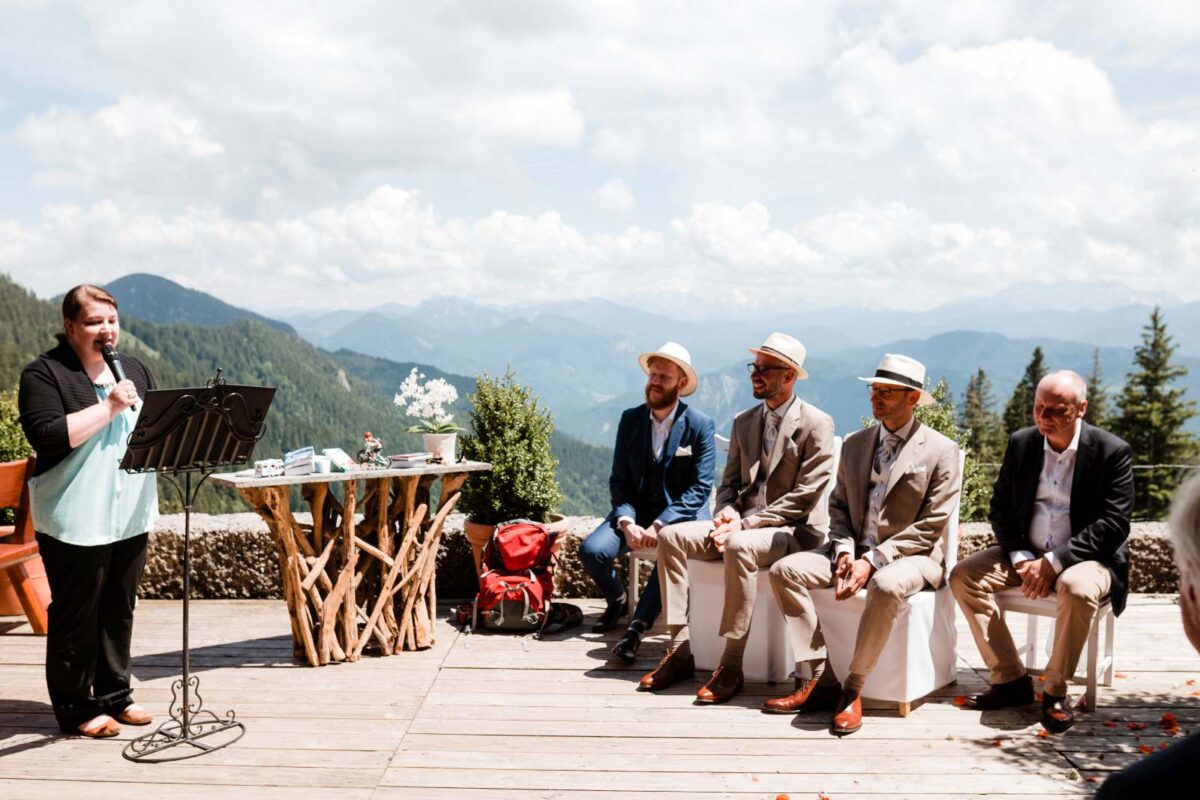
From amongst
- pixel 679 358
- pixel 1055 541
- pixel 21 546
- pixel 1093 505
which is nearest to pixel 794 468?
pixel 679 358

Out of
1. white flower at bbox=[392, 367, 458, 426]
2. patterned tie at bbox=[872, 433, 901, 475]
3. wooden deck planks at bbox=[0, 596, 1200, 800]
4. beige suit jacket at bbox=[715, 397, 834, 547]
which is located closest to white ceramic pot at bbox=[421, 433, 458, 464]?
white flower at bbox=[392, 367, 458, 426]

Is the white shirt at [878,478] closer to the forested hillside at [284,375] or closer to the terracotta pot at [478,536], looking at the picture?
the terracotta pot at [478,536]

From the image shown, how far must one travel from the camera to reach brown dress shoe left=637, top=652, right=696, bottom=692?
470 centimetres

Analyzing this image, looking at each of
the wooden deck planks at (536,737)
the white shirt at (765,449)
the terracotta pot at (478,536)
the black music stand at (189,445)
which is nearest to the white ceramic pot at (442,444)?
the terracotta pot at (478,536)

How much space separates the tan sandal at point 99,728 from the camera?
4000mm

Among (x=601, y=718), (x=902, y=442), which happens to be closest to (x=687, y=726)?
(x=601, y=718)

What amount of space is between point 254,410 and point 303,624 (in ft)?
4.76

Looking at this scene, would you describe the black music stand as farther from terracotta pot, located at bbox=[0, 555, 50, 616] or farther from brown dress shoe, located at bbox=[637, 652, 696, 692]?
terracotta pot, located at bbox=[0, 555, 50, 616]

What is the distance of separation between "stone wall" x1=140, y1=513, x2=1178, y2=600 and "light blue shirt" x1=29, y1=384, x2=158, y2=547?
2.54 m

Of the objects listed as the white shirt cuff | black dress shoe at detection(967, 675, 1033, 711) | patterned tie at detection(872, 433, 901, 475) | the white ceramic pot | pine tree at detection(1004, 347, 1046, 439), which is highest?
pine tree at detection(1004, 347, 1046, 439)

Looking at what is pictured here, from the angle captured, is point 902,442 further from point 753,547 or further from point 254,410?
point 254,410

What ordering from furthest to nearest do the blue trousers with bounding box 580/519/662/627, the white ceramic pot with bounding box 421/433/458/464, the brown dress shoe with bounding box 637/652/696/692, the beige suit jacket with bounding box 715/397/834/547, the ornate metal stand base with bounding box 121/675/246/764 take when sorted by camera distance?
the white ceramic pot with bounding box 421/433/458/464 → the blue trousers with bounding box 580/519/662/627 → the beige suit jacket with bounding box 715/397/834/547 → the brown dress shoe with bounding box 637/652/696/692 → the ornate metal stand base with bounding box 121/675/246/764

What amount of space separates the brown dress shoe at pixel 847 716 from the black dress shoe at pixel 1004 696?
0.65m

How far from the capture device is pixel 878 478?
184 inches
